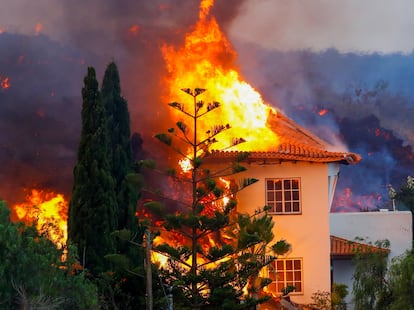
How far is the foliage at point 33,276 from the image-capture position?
9195 mm

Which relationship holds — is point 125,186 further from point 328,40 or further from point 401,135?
point 401,135

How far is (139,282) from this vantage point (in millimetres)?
15367

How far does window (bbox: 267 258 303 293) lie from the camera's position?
18.1m

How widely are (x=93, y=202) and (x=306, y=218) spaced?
6.47m

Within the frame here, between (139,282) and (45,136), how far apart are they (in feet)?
32.3

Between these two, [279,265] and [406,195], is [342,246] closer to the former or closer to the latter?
[279,265]

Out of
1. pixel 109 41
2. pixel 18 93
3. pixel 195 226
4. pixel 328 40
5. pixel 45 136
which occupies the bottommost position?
pixel 195 226

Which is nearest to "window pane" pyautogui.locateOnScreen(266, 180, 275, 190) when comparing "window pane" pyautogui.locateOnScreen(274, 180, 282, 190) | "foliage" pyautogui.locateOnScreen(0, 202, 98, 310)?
"window pane" pyautogui.locateOnScreen(274, 180, 282, 190)

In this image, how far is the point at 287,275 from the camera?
18.2m

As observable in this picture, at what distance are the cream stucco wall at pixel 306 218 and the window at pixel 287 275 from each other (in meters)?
0.14

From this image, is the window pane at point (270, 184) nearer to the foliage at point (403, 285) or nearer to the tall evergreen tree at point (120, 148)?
the tall evergreen tree at point (120, 148)

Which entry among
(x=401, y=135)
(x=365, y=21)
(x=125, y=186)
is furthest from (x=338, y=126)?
(x=125, y=186)

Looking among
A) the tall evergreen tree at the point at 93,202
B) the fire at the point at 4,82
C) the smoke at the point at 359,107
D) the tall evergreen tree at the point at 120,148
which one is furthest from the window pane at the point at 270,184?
the smoke at the point at 359,107

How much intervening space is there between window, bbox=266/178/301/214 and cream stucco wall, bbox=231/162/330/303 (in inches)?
5.4
